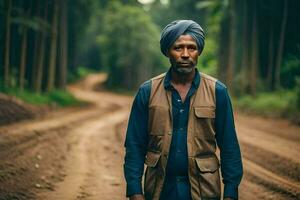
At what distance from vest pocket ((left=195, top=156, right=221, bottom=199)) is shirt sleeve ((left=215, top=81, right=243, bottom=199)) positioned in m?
0.07

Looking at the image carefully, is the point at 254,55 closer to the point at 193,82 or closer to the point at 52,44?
the point at 52,44

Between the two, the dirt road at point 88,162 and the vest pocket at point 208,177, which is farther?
the dirt road at point 88,162

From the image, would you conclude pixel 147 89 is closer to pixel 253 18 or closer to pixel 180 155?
pixel 180 155

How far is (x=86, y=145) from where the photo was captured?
14094 millimetres

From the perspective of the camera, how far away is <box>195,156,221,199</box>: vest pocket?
357 centimetres

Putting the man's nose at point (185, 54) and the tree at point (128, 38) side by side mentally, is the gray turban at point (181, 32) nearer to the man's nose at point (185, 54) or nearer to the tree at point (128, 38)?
the man's nose at point (185, 54)

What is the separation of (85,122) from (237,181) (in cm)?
1697

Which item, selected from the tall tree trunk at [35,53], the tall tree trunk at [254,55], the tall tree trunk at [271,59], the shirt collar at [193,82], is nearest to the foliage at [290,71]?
the tall tree trunk at [271,59]

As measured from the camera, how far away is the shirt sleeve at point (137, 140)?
3693 millimetres

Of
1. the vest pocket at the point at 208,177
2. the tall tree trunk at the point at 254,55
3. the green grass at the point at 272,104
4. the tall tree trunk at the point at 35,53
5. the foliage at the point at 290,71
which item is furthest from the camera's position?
the tall tree trunk at the point at 254,55

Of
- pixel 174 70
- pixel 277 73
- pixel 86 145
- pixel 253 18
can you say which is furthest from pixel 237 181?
pixel 253 18

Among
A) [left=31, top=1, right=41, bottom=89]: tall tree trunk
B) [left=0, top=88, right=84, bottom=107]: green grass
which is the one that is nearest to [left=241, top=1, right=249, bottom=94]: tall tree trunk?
[left=0, top=88, right=84, bottom=107]: green grass

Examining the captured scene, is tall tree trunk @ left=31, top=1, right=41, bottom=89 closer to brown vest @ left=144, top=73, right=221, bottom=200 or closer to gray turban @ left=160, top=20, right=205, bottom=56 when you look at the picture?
gray turban @ left=160, top=20, right=205, bottom=56

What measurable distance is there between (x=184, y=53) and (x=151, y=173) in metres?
0.90
